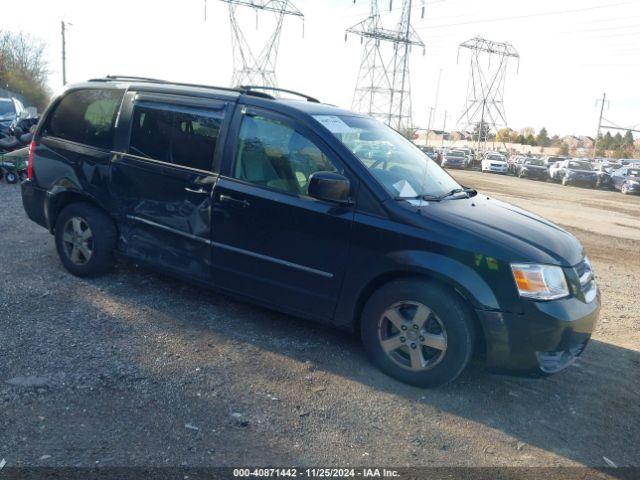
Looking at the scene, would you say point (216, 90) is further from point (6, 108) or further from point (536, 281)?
point (6, 108)

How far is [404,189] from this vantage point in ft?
13.2

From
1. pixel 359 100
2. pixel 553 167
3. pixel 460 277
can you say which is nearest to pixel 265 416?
pixel 460 277

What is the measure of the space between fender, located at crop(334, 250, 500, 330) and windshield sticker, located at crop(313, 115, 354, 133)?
1.10 m

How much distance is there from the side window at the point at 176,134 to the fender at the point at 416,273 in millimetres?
1568

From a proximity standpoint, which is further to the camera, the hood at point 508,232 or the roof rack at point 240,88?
the roof rack at point 240,88

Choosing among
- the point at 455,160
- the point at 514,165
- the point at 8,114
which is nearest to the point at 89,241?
the point at 8,114

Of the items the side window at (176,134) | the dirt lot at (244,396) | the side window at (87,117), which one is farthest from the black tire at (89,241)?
the side window at (176,134)

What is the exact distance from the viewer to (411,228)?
366 centimetres

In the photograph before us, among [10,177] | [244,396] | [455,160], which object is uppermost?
[455,160]

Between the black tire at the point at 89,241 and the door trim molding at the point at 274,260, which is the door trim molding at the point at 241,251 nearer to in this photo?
the door trim molding at the point at 274,260

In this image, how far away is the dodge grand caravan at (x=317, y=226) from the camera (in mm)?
3520

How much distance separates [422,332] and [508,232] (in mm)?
891

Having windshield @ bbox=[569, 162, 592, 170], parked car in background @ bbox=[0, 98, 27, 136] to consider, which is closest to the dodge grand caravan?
parked car in background @ bbox=[0, 98, 27, 136]

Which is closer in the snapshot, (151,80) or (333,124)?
(333,124)
